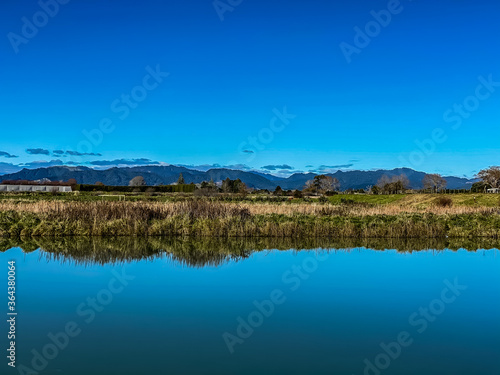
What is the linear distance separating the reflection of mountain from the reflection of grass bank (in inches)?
42.4

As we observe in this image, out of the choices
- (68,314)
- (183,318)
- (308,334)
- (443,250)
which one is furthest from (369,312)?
(443,250)

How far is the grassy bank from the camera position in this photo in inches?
866

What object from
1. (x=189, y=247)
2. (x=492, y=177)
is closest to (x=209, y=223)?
(x=189, y=247)

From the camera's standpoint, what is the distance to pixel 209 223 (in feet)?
74.8

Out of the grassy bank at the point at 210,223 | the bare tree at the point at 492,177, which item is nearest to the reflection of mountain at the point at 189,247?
the grassy bank at the point at 210,223

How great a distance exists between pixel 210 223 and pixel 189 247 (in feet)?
12.9

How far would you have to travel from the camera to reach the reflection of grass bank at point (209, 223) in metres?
22.0

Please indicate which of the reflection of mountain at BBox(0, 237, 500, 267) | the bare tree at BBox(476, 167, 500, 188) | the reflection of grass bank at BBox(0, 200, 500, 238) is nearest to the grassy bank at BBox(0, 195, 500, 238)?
the reflection of grass bank at BBox(0, 200, 500, 238)

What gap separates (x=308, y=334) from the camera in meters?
8.57

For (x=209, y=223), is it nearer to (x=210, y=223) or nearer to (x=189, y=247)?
(x=210, y=223)

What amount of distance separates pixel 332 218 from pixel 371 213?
351 centimetres

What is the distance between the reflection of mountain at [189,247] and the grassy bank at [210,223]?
108cm

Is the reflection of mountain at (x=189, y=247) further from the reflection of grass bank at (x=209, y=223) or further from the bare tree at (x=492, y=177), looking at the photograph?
the bare tree at (x=492, y=177)

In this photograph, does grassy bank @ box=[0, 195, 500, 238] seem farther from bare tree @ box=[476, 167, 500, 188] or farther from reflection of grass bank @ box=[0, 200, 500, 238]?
bare tree @ box=[476, 167, 500, 188]
